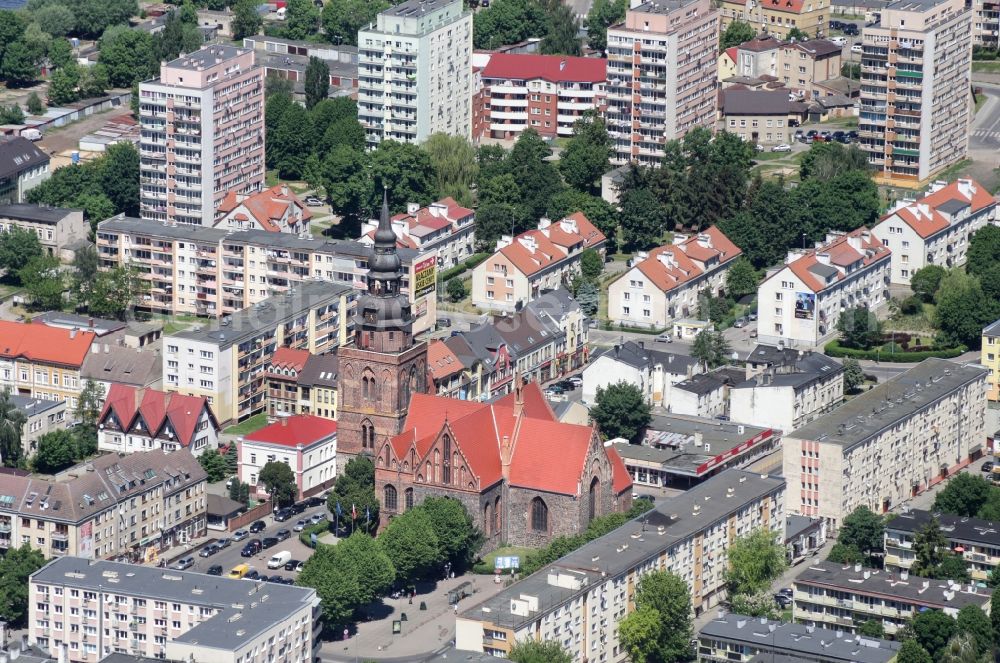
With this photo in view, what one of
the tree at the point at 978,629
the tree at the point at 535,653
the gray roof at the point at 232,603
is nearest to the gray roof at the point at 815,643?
the tree at the point at 978,629

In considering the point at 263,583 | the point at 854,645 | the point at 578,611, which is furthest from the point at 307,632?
the point at 854,645

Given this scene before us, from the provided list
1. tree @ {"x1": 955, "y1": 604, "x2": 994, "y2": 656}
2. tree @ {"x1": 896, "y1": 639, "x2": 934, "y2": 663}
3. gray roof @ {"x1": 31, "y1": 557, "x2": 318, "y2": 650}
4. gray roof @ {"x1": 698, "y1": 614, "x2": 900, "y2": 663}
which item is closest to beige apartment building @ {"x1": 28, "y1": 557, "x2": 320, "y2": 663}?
gray roof @ {"x1": 31, "y1": 557, "x2": 318, "y2": 650}

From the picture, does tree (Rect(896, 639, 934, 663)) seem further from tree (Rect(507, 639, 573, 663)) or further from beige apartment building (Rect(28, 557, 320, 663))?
beige apartment building (Rect(28, 557, 320, 663))

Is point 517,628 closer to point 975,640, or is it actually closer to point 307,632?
point 307,632

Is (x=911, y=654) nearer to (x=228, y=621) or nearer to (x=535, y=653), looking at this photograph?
(x=535, y=653)

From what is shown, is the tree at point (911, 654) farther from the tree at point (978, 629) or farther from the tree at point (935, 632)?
the tree at point (978, 629)

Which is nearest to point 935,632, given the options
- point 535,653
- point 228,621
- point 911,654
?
point 911,654
